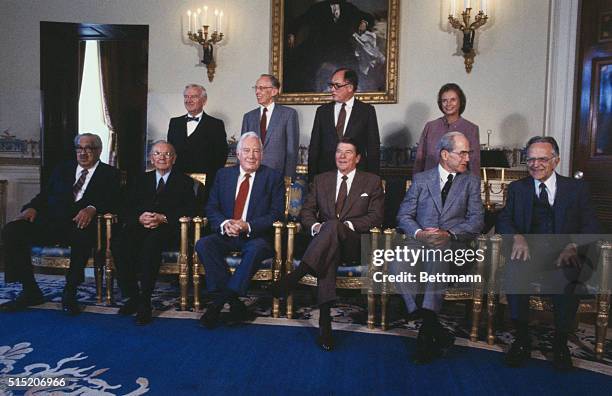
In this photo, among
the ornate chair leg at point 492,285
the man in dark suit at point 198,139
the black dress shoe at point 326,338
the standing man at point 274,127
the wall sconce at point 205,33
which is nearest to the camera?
the black dress shoe at point 326,338

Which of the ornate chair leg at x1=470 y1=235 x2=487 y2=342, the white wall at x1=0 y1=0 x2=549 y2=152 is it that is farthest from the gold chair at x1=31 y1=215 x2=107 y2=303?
the ornate chair leg at x1=470 y1=235 x2=487 y2=342

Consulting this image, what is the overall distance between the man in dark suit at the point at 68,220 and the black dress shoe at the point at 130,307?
30cm

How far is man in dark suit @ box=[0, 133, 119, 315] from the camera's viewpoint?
11.2 ft

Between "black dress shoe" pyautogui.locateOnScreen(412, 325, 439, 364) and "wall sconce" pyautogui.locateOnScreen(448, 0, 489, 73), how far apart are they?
307 cm

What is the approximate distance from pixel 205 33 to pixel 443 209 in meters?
3.35

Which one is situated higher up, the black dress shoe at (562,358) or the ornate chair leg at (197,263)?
the ornate chair leg at (197,263)

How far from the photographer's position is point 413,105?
16.3ft

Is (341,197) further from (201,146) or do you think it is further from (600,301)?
(600,301)

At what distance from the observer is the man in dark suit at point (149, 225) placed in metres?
3.28

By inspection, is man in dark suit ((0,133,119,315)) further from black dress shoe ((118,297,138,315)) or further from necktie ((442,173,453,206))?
necktie ((442,173,453,206))

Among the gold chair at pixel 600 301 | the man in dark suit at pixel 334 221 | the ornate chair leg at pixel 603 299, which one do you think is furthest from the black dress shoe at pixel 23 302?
the ornate chair leg at pixel 603 299

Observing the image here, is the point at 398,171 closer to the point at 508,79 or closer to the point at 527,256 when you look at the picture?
the point at 508,79

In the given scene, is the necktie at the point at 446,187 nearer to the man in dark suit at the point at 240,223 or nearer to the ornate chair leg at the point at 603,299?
the ornate chair leg at the point at 603,299

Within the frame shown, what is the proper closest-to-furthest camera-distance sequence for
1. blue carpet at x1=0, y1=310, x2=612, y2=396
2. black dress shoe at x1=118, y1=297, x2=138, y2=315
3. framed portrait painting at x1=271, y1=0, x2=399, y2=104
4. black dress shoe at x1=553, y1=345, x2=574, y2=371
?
blue carpet at x1=0, y1=310, x2=612, y2=396 → black dress shoe at x1=553, y1=345, x2=574, y2=371 → black dress shoe at x1=118, y1=297, x2=138, y2=315 → framed portrait painting at x1=271, y1=0, x2=399, y2=104
